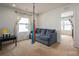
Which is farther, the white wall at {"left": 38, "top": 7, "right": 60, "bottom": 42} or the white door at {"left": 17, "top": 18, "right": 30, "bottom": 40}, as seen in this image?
the white door at {"left": 17, "top": 18, "right": 30, "bottom": 40}

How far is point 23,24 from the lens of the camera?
511cm

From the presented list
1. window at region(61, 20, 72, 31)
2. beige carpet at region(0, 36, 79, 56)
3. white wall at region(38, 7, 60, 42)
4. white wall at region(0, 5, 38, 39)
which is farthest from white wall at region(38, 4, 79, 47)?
window at region(61, 20, 72, 31)

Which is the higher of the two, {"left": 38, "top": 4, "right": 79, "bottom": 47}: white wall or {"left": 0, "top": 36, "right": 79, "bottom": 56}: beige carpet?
{"left": 38, "top": 4, "right": 79, "bottom": 47}: white wall

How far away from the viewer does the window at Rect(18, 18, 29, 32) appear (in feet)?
16.0

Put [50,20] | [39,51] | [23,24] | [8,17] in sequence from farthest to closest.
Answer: [23,24] < [50,20] < [8,17] < [39,51]

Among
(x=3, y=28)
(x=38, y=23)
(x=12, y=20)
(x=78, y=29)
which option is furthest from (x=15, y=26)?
(x=78, y=29)

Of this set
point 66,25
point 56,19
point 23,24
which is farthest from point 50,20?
point 66,25

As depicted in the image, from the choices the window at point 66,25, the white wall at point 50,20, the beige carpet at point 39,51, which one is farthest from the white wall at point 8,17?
the window at point 66,25

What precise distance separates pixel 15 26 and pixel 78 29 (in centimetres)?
381

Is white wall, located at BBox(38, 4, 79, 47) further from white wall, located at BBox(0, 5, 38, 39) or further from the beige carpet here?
white wall, located at BBox(0, 5, 38, 39)

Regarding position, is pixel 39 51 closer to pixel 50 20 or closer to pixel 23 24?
pixel 50 20

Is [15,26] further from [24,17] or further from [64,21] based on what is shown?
[64,21]

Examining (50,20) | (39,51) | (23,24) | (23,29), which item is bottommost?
(39,51)

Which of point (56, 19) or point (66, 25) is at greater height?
point (56, 19)
